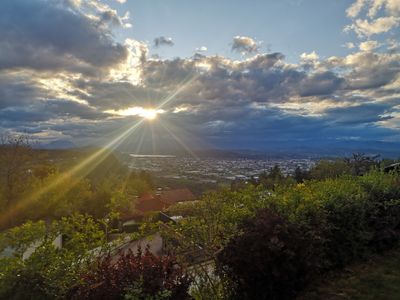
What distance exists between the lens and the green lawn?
4.91 metres

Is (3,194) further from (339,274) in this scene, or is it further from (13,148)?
(339,274)

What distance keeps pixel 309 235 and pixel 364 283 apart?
1.34 metres

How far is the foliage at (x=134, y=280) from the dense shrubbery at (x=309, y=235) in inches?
39.2

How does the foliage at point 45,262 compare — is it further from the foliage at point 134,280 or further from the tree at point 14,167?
the tree at point 14,167

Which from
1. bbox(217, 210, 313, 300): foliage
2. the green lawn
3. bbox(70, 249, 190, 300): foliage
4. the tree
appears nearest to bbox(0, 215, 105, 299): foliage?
bbox(70, 249, 190, 300): foliage

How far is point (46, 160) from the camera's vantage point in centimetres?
3441

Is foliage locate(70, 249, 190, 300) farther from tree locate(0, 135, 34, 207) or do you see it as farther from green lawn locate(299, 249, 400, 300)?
tree locate(0, 135, 34, 207)

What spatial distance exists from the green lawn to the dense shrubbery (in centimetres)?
21

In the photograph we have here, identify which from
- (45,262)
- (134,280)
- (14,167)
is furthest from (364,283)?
(14,167)

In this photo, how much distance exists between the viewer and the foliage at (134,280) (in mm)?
3383

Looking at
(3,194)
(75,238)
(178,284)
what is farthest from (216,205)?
(3,194)

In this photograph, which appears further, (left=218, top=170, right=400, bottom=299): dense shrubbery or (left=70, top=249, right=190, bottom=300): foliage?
(left=218, top=170, right=400, bottom=299): dense shrubbery

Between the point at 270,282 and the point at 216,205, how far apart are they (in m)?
1.27

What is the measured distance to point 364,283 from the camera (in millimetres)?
5320
